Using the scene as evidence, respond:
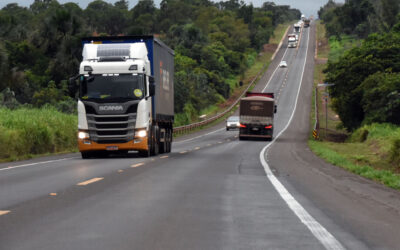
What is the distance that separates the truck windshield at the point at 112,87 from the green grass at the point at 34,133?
12.2ft

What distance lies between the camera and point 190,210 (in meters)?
9.22

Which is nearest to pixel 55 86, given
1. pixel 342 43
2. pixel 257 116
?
pixel 257 116

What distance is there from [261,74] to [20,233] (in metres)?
118

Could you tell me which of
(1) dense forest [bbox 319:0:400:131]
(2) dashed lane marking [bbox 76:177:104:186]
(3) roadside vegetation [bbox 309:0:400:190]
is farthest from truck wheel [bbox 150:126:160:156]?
(1) dense forest [bbox 319:0:400:131]

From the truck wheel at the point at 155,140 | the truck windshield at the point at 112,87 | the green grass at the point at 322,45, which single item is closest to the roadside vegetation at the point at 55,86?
the truck windshield at the point at 112,87

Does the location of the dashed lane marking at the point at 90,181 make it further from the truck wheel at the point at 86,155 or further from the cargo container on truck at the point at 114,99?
the truck wheel at the point at 86,155

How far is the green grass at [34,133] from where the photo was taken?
24.9m

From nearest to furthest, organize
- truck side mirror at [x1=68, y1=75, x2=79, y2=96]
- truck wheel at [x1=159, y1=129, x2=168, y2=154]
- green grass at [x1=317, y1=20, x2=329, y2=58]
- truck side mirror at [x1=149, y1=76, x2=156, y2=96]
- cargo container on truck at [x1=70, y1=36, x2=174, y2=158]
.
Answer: truck side mirror at [x1=68, y1=75, x2=79, y2=96], cargo container on truck at [x1=70, y1=36, x2=174, y2=158], truck side mirror at [x1=149, y1=76, x2=156, y2=96], truck wheel at [x1=159, y1=129, x2=168, y2=154], green grass at [x1=317, y1=20, x2=329, y2=58]

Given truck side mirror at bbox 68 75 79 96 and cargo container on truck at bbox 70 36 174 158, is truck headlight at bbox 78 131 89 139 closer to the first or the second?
cargo container on truck at bbox 70 36 174 158

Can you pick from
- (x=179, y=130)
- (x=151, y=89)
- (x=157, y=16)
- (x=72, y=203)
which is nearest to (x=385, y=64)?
(x=179, y=130)

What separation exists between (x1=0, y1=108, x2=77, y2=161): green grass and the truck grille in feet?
10.6

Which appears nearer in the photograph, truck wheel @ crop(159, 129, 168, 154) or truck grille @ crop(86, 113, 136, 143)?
truck grille @ crop(86, 113, 136, 143)

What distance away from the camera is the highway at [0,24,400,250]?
6887 millimetres

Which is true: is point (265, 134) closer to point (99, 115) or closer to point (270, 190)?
point (99, 115)
